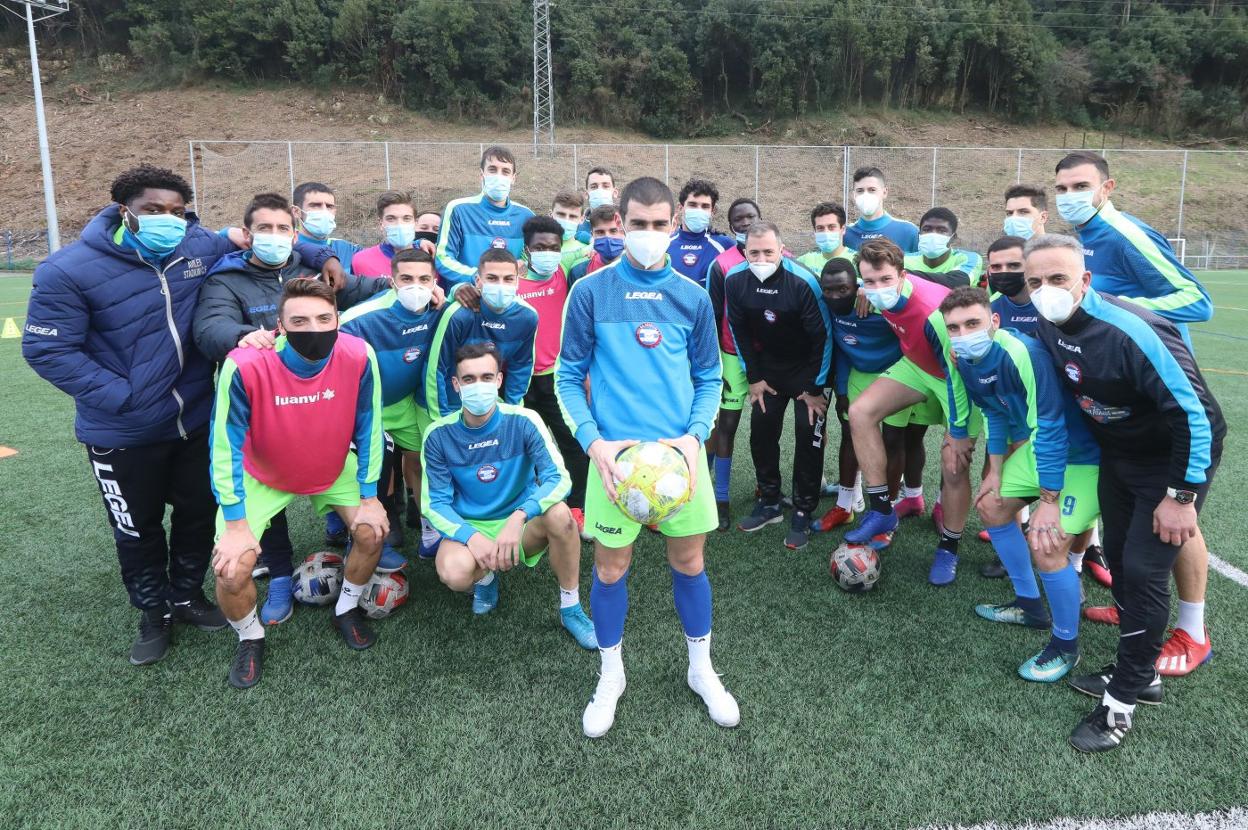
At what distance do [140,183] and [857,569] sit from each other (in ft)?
13.6

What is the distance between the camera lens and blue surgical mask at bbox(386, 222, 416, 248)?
208 inches

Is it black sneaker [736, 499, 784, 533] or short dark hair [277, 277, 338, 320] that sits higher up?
short dark hair [277, 277, 338, 320]

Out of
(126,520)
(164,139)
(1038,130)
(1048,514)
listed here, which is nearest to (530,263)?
(126,520)

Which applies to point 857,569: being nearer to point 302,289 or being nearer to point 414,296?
point 414,296

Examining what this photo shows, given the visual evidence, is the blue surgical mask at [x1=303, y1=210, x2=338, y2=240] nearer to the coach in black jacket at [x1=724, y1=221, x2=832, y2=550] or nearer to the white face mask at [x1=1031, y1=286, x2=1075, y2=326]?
the coach in black jacket at [x1=724, y1=221, x2=832, y2=550]

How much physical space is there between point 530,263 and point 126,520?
2.76m

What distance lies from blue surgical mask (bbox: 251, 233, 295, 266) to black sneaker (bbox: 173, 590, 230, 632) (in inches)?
72.5

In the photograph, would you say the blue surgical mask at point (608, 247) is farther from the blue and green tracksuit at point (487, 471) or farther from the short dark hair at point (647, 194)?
the short dark hair at point (647, 194)

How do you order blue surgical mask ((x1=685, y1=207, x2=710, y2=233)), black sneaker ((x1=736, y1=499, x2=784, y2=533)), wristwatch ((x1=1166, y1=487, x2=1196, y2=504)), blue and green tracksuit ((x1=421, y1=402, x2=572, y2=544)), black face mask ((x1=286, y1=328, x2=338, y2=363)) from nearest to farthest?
wristwatch ((x1=1166, y1=487, x2=1196, y2=504)) → black face mask ((x1=286, y1=328, x2=338, y2=363)) → blue and green tracksuit ((x1=421, y1=402, x2=572, y2=544)) → black sneaker ((x1=736, y1=499, x2=784, y2=533)) → blue surgical mask ((x1=685, y1=207, x2=710, y2=233))

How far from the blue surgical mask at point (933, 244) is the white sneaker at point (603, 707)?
3836 millimetres

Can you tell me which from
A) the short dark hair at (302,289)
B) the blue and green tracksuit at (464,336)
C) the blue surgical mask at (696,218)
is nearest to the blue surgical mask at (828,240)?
the blue surgical mask at (696,218)

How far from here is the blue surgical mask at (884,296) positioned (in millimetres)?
4211

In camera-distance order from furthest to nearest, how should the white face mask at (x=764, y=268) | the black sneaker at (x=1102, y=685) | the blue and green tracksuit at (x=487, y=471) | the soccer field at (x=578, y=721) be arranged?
the white face mask at (x=764, y=268)
the blue and green tracksuit at (x=487, y=471)
the black sneaker at (x=1102, y=685)
the soccer field at (x=578, y=721)

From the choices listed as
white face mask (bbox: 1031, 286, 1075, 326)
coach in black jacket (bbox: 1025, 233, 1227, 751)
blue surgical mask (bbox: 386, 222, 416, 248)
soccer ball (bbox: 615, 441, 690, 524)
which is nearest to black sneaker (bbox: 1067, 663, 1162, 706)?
coach in black jacket (bbox: 1025, 233, 1227, 751)
